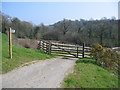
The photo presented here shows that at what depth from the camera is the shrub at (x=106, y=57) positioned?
7636 mm

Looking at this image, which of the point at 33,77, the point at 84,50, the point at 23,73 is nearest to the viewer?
the point at 33,77

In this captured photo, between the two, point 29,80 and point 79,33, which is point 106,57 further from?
point 79,33

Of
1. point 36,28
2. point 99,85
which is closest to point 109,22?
point 36,28

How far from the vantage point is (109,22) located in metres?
37.7

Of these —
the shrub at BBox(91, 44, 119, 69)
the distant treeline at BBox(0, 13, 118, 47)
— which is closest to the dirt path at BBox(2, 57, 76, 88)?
the shrub at BBox(91, 44, 119, 69)

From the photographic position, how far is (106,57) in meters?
7.70

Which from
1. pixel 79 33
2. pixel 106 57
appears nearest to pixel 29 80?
pixel 106 57

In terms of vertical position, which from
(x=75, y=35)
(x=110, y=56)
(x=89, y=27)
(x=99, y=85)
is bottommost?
(x=99, y=85)

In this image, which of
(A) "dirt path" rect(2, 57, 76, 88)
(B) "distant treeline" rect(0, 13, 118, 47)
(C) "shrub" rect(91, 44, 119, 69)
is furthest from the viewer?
(B) "distant treeline" rect(0, 13, 118, 47)

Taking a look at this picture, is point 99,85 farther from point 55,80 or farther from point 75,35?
point 75,35

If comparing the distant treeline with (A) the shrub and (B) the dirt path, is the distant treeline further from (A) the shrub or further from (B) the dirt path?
(B) the dirt path

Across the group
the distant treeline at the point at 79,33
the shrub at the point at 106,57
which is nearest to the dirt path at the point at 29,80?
the shrub at the point at 106,57

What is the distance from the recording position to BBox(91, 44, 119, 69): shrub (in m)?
7.64

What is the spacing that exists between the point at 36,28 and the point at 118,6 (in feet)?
95.7
